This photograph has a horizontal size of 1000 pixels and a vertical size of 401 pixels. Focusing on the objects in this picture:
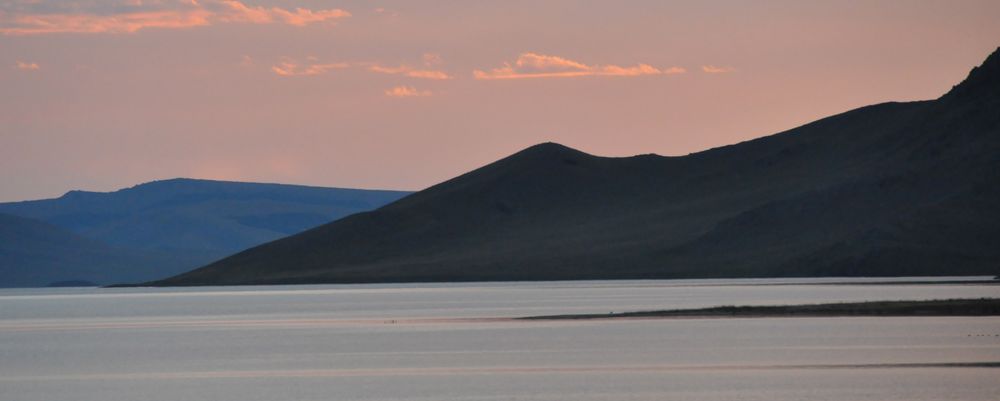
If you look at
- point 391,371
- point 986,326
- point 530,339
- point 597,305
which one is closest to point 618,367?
point 391,371

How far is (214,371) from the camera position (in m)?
73.5

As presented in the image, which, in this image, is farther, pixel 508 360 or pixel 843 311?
pixel 843 311

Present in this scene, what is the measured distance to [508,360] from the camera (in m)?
75.9

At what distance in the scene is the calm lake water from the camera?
2424 inches

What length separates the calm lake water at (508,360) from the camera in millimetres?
61562

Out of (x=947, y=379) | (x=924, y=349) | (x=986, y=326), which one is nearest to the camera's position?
(x=947, y=379)

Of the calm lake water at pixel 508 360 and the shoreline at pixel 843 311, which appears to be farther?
the shoreline at pixel 843 311

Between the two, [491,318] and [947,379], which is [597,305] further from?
[947,379]

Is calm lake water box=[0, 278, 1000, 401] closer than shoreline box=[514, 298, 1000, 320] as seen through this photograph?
Yes

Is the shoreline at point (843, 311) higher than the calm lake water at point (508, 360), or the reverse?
the shoreline at point (843, 311)

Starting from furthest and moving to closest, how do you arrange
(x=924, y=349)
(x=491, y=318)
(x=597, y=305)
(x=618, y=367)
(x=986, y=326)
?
1. (x=597, y=305)
2. (x=491, y=318)
3. (x=986, y=326)
4. (x=924, y=349)
5. (x=618, y=367)

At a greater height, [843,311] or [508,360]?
[843,311]

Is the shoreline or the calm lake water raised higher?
the shoreline

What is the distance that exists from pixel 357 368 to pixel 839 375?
18641 mm
